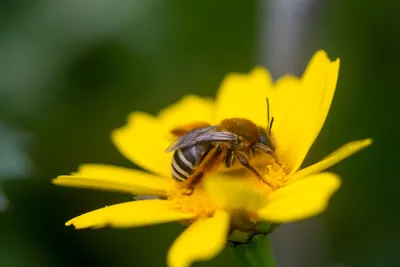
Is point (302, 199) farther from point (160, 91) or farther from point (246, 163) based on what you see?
point (160, 91)

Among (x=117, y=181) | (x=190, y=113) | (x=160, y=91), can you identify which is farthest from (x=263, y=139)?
(x=160, y=91)

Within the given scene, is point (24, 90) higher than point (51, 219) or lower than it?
higher

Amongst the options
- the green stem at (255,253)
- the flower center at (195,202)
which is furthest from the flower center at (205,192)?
the green stem at (255,253)

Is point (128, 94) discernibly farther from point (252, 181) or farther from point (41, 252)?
point (252, 181)

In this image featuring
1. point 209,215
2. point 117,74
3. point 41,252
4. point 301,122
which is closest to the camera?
point 209,215

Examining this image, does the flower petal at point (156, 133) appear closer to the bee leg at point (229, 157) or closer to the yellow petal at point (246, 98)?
the yellow petal at point (246, 98)

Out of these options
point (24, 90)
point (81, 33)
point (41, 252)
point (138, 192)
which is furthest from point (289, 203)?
point (81, 33)
